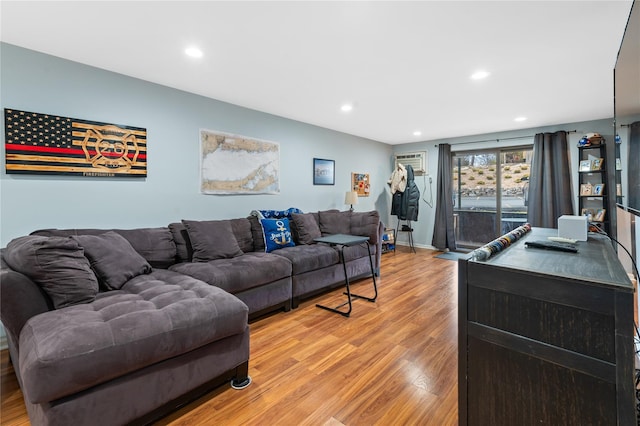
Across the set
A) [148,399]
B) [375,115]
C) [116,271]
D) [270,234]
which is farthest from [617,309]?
[375,115]

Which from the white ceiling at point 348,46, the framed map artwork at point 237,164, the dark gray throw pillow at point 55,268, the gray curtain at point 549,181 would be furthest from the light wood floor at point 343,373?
the gray curtain at point 549,181

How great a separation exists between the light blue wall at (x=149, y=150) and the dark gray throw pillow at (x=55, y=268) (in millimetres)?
715

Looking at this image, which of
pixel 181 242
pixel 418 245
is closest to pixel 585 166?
pixel 418 245

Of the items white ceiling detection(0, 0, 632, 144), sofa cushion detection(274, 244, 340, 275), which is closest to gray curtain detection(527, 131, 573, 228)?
white ceiling detection(0, 0, 632, 144)

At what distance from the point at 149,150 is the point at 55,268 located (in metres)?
1.63

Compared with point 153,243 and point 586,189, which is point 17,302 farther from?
point 586,189

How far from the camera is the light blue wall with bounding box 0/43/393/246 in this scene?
7.50 ft

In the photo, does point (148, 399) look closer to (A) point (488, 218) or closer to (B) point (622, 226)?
(B) point (622, 226)

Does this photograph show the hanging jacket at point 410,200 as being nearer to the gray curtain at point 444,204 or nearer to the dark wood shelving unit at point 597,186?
the gray curtain at point 444,204

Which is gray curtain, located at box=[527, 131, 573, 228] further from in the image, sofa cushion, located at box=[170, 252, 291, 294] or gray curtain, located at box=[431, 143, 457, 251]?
sofa cushion, located at box=[170, 252, 291, 294]

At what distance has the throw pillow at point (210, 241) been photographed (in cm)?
283

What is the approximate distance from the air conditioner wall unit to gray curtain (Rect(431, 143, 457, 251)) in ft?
1.23

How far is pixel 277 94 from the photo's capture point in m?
3.37

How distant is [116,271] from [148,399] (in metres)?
1.07
